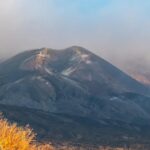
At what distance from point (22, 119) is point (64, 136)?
2647 cm

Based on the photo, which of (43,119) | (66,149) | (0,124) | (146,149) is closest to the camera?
(0,124)

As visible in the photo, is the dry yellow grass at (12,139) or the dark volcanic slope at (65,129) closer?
the dry yellow grass at (12,139)

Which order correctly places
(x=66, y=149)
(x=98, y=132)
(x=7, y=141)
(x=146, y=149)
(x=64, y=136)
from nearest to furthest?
(x=7, y=141) < (x=66, y=149) < (x=146, y=149) < (x=64, y=136) < (x=98, y=132)

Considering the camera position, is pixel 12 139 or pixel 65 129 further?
pixel 65 129

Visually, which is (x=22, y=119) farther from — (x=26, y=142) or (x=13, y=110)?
(x=26, y=142)

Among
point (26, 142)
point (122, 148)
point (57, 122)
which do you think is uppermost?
point (26, 142)

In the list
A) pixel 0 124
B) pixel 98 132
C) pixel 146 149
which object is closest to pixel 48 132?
pixel 98 132

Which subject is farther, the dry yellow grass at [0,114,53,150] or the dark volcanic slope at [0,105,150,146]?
the dark volcanic slope at [0,105,150,146]

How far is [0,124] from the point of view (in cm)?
1317

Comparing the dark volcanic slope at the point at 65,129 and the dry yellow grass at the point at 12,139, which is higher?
the dry yellow grass at the point at 12,139

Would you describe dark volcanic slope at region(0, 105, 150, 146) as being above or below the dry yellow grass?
below

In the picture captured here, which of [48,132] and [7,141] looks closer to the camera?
[7,141]

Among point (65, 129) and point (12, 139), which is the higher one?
point (12, 139)

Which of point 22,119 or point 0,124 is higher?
point 0,124
